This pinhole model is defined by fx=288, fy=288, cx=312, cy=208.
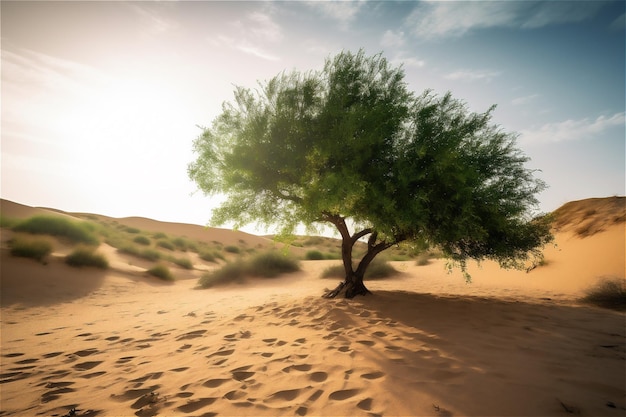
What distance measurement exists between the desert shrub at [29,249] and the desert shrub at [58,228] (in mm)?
3501

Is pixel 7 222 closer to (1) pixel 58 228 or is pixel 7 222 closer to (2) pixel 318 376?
(1) pixel 58 228

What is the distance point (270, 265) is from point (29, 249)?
12.0m

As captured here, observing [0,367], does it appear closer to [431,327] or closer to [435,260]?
[431,327]

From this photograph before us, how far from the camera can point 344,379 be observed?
3996 millimetres

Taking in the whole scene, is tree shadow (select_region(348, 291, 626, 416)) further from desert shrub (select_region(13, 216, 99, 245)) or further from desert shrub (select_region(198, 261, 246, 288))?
desert shrub (select_region(13, 216, 99, 245))

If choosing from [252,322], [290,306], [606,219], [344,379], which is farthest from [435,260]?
[344,379]

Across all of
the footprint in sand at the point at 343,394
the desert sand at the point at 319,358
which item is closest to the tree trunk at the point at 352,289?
the desert sand at the point at 319,358

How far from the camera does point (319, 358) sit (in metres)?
4.77

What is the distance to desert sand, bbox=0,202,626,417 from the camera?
350 centimetres

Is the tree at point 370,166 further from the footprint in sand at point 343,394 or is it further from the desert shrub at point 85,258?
the desert shrub at point 85,258

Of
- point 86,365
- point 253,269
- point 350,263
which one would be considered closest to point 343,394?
point 86,365

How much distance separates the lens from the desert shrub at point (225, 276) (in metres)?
15.9

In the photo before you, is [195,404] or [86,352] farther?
[86,352]

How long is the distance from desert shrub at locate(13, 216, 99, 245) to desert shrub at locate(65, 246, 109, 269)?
3.66 metres
